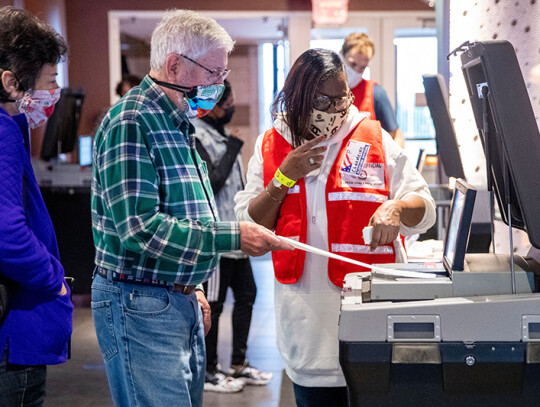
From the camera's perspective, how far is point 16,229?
1588 mm

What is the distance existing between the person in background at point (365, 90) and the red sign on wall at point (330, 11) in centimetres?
417

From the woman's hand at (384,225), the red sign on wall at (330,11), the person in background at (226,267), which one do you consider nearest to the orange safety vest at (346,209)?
the woman's hand at (384,225)

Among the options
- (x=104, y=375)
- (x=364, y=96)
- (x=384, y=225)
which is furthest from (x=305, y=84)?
(x=104, y=375)

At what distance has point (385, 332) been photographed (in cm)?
129

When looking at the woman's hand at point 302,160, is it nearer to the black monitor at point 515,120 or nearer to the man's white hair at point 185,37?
the man's white hair at point 185,37

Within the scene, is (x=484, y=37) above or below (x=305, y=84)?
above

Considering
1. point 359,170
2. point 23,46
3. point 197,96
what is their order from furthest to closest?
point 359,170 → point 197,96 → point 23,46

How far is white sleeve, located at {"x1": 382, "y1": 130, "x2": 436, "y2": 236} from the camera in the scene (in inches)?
75.8

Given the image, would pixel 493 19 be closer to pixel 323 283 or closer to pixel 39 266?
pixel 323 283

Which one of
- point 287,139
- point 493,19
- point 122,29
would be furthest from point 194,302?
point 122,29

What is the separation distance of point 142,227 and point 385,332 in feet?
1.92

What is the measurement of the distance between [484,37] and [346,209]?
3.48 feet

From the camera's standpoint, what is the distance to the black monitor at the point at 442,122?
2555 mm

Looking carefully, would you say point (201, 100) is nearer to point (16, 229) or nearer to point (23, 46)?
point (23, 46)
